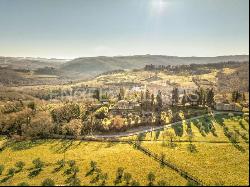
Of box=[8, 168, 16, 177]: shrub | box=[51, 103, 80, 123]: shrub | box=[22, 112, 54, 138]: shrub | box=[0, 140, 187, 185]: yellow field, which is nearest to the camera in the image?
box=[0, 140, 187, 185]: yellow field

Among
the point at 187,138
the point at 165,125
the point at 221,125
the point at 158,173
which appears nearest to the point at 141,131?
the point at 165,125

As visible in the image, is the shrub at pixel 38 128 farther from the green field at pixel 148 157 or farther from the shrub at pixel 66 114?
the shrub at pixel 66 114

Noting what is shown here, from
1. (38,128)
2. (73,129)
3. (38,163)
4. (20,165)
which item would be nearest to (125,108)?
(73,129)

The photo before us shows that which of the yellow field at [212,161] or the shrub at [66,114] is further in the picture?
the shrub at [66,114]

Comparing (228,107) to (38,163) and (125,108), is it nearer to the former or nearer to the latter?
(125,108)

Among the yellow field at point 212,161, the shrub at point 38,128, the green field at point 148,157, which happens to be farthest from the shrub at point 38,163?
the yellow field at point 212,161

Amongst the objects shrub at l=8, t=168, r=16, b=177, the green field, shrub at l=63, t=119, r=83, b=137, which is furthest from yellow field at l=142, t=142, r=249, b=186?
shrub at l=8, t=168, r=16, b=177

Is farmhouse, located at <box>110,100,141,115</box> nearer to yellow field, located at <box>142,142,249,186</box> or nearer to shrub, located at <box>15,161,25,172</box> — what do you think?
yellow field, located at <box>142,142,249,186</box>

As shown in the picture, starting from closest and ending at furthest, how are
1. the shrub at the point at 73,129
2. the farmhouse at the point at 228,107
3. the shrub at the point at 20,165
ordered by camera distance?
1. the shrub at the point at 20,165
2. the shrub at the point at 73,129
3. the farmhouse at the point at 228,107
